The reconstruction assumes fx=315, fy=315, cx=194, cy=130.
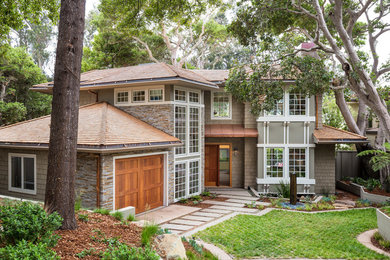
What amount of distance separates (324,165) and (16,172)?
1327 centimetres

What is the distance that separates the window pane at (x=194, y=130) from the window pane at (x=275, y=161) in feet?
11.8

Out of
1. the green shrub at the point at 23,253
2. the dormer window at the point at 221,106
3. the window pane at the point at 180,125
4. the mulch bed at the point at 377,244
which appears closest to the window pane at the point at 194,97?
the window pane at the point at 180,125

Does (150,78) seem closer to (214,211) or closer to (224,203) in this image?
(214,211)

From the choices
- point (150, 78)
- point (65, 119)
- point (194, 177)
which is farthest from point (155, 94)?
point (65, 119)

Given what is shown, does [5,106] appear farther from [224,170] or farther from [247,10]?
[247,10]

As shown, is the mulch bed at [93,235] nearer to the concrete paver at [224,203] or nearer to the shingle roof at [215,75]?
the concrete paver at [224,203]

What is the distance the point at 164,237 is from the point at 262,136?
33.1 ft

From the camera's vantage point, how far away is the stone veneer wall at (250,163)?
15547mm

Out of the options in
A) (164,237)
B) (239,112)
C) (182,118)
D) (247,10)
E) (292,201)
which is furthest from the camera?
(239,112)

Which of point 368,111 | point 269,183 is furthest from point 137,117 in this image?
point 368,111

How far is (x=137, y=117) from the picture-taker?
1317 cm

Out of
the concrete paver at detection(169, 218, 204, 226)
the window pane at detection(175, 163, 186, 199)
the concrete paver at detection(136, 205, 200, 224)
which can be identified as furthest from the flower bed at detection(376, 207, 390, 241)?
the window pane at detection(175, 163, 186, 199)

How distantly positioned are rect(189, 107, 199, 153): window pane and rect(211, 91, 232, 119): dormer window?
1.98m

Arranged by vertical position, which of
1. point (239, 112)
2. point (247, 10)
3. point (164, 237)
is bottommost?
point (164, 237)
